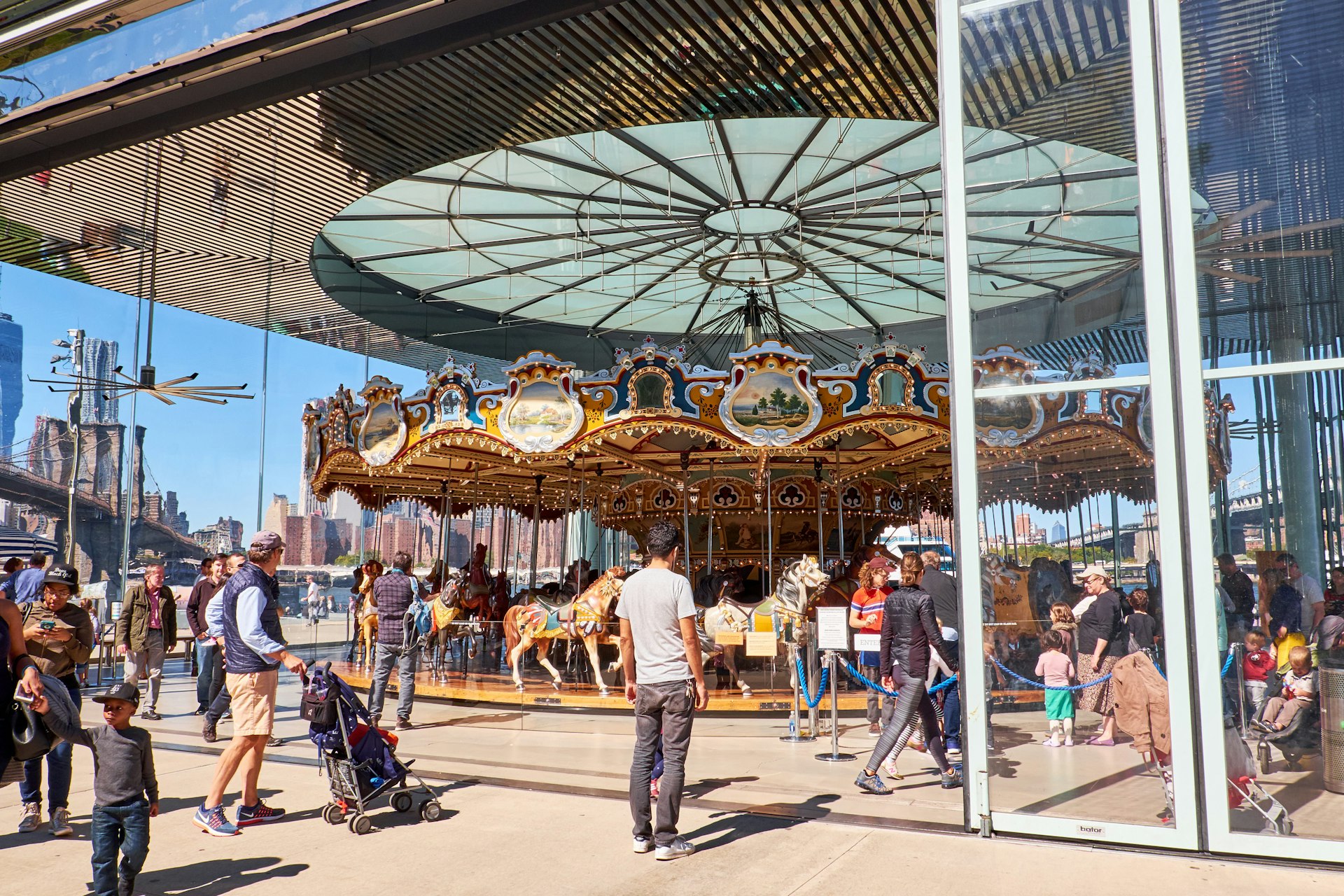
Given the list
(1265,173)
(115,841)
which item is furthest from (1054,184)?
(115,841)

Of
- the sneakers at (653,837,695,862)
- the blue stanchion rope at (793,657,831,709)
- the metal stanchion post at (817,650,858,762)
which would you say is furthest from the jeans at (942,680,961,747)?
the sneakers at (653,837,695,862)

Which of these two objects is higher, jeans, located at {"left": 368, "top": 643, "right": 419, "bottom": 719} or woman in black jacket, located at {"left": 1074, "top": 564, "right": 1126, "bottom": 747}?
woman in black jacket, located at {"left": 1074, "top": 564, "right": 1126, "bottom": 747}

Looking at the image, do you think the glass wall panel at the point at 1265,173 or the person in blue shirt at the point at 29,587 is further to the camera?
→ the person in blue shirt at the point at 29,587

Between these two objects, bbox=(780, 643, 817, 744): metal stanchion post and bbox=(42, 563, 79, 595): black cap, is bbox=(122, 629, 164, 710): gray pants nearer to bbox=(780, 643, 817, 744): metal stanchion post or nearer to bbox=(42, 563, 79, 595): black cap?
Answer: bbox=(42, 563, 79, 595): black cap

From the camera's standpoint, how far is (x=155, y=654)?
1012 cm

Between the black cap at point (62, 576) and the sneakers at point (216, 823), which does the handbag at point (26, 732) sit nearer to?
the sneakers at point (216, 823)

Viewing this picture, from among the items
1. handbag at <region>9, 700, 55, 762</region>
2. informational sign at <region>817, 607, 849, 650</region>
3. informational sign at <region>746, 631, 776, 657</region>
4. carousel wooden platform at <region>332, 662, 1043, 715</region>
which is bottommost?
carousel wooden platform at <region>332, 662, 1043, 715</region>

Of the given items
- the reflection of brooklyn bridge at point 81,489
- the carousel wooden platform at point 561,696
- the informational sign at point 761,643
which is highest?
the reflection of brooklyn bridge at point 81,489

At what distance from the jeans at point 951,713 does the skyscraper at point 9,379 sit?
2001cm

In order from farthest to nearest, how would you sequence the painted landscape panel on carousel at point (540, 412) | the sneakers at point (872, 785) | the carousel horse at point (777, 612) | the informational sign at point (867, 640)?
the painted landscape panel on carousel at point (540, 412), the carousel horse at point (777, 612), the informational sign at point (867, 640), the sneakers at point (872, 785)

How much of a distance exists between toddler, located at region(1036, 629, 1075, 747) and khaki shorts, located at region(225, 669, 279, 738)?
15.0 ft

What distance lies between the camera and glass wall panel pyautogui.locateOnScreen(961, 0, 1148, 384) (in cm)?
536

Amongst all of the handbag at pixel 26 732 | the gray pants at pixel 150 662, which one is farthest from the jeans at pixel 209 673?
the handbag at pixel 26 732

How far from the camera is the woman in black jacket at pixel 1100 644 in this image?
5.12m
